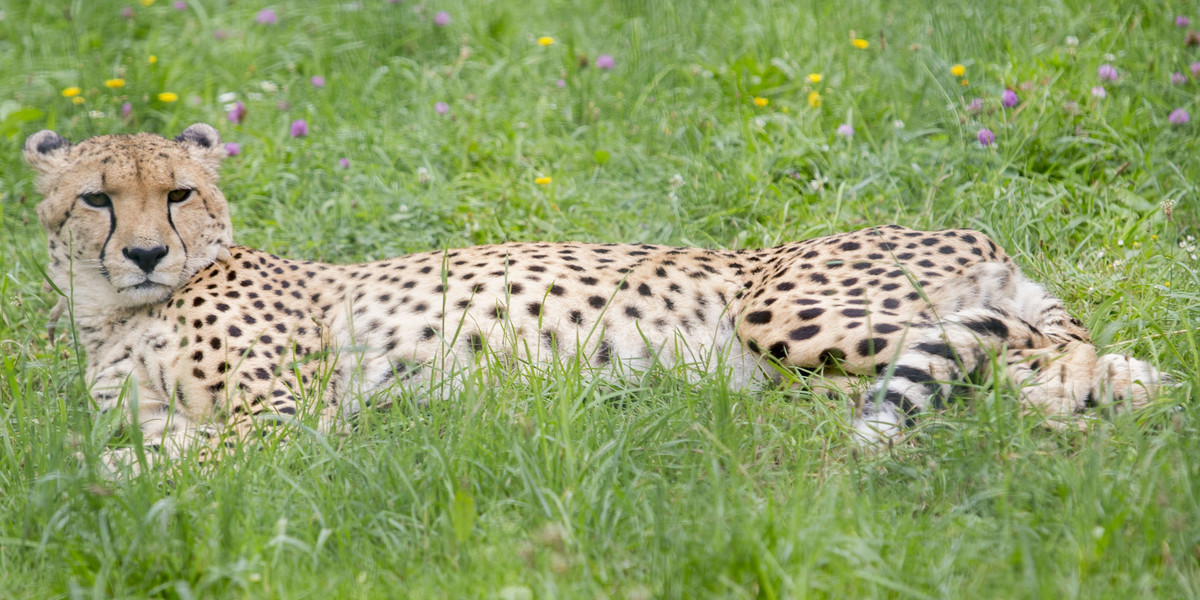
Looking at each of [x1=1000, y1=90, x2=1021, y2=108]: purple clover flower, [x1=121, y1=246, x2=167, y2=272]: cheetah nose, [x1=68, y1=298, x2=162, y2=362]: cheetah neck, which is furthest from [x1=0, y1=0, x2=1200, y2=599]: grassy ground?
[x1=121, y1=246, x2=167, y2=272]: cheetah nose

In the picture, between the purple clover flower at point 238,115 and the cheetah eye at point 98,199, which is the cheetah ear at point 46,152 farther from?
the purple clover flower at point 238,115

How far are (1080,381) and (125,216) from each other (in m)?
3.38

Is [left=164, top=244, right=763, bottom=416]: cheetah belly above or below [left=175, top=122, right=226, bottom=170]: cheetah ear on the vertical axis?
below

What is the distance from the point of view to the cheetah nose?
3733mm

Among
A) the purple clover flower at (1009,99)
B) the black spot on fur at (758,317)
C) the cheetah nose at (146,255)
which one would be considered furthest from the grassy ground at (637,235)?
the cheetah nose at (146,255)

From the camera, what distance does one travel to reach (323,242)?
5.16 metres

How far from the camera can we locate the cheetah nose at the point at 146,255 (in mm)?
3733

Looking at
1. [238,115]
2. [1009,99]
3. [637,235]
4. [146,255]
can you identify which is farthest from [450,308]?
[1009,99]

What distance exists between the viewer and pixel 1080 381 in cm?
335

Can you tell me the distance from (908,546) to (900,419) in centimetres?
88

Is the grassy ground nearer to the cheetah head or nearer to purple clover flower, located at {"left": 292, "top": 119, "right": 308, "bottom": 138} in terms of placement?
purple clover flower, located at {"left": 292, "top": 119, "right": 308, "bottom": 138}

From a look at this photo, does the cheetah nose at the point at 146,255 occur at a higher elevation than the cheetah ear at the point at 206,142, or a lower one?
lower

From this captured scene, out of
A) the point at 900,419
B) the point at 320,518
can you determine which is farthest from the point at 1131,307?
the point at 320,518

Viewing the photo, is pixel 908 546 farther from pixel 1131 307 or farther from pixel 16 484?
pixel 16 484
